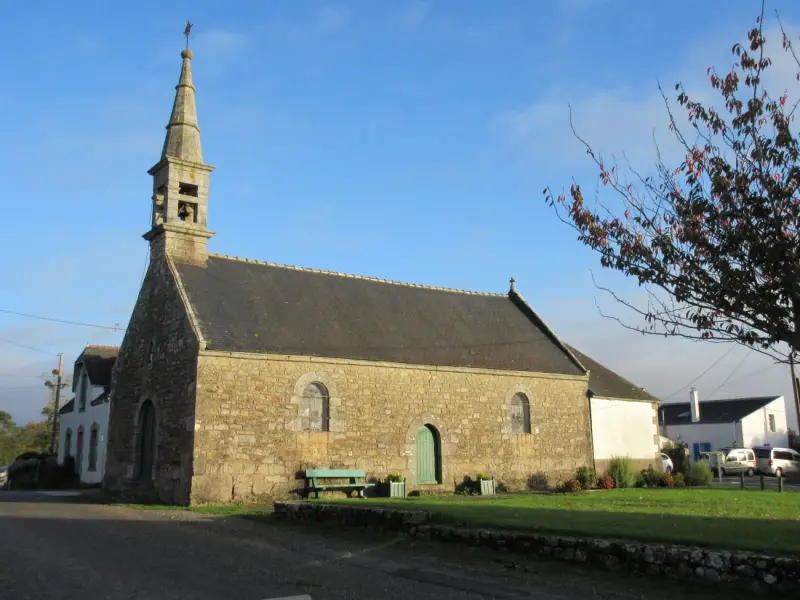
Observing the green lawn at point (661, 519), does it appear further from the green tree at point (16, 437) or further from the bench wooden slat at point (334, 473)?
the green tree at point (16, 437)

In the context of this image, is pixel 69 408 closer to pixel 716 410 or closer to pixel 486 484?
pixel 486 484

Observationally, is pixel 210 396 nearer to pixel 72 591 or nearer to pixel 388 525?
pixel 388 525

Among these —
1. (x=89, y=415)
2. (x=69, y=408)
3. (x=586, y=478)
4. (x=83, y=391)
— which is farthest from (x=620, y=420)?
(x=69, y=408)

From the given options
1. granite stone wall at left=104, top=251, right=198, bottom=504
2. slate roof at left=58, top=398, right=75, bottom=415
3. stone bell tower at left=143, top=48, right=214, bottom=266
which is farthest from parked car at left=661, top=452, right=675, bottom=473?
slate roof at left=58, top=398, right=75, bottom=415

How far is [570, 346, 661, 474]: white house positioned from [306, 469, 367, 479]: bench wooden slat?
36.0 ft

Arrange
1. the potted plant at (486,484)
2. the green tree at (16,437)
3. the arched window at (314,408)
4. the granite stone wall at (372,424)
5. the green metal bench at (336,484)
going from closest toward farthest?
the granite stone wall at (372,424) < the green metal bench at (336,484) < the arched window at (314,408) < the potted plant at (486,484) < the green tree at (16,437)

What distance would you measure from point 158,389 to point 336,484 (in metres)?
6.06

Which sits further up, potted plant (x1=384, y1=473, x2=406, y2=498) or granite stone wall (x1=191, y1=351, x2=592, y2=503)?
granite stone wall (x1=191, y1=351, x2=592, y2=503)

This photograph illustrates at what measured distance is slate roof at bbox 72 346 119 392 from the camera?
31672mm

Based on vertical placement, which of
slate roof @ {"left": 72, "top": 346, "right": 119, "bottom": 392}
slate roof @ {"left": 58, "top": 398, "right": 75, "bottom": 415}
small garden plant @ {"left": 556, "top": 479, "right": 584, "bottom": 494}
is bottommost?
small garden plant @ {"left": 556, "top": 479, "right": 584, "bottom": 494}

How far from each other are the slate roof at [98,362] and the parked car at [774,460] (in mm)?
32460

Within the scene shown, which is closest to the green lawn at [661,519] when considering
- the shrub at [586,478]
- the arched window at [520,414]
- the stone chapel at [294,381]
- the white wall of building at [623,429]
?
the stone chapel at [294,381]

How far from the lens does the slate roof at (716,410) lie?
48.8 m

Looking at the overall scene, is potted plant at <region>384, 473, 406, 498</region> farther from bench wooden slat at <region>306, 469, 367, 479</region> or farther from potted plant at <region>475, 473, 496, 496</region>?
potted plant at <region>475, 473, 496, 496</region>
